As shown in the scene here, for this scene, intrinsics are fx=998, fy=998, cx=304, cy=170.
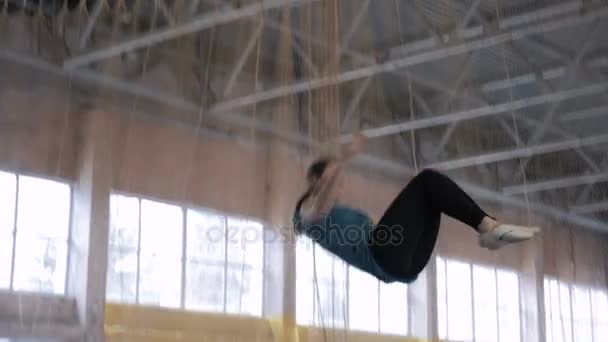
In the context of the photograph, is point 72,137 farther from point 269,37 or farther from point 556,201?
point 556,201

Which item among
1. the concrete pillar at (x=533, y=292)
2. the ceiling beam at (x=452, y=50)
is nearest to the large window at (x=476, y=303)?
the concrete pillar at (x=533, y=292)

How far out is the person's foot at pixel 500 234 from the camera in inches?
134

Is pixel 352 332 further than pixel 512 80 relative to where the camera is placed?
Yes

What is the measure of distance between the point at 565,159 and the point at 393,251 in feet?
13.8

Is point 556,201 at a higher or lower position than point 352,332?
higher

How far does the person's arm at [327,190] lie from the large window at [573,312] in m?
4.62

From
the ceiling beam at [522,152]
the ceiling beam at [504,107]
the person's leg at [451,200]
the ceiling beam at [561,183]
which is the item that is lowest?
the person's leg at [451,200]

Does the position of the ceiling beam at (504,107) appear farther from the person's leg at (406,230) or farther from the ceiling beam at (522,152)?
the person's leg at (406,230)

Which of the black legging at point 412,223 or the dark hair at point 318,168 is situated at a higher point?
the dark hair at point 318,168

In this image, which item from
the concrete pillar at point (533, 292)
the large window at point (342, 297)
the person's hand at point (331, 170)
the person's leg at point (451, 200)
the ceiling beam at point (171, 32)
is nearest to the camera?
the person's leg at point (451, 200)

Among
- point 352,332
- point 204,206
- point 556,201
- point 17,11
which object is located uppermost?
point 17,11

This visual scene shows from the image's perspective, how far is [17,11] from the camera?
5.13 m

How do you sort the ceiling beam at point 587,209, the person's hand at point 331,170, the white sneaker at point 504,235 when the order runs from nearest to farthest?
the white sneaker at point 504,235, the person's hand at point 331,170, the ceiling beam at point 587,209

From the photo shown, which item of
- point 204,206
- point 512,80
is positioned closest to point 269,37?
point 204,206
